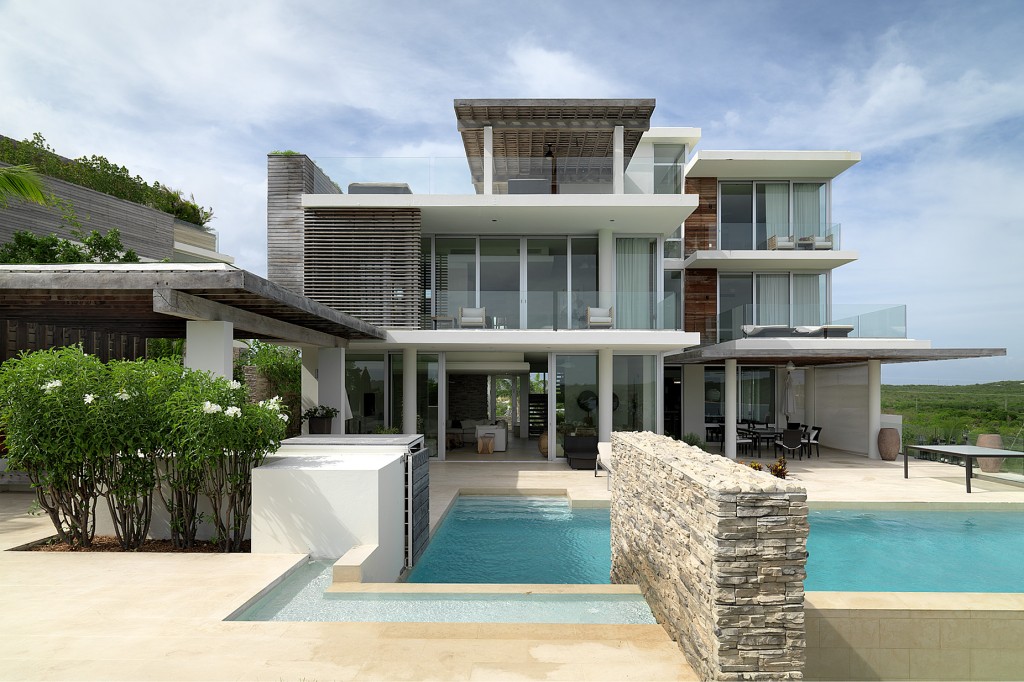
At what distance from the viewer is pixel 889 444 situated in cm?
1620

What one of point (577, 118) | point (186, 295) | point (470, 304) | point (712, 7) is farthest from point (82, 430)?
point (712, 7)

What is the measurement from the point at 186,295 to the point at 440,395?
29.4 ft

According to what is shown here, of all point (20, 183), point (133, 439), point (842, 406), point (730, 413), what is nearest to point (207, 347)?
point (133, 439)

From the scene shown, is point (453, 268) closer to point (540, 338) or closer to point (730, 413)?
point (540, 338)

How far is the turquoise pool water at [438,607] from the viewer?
15.5 feet

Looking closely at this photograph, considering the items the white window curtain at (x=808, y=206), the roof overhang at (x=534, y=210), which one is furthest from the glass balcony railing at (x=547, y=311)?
the white window curtain at (x=808, y=206)

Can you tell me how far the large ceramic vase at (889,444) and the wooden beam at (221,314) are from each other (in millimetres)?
15892

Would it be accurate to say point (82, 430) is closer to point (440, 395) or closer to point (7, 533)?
point (7, 533)

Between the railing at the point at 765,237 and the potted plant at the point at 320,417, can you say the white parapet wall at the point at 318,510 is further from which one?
the railing at the point at 765,237

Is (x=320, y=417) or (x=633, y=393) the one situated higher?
(x=633, y=393)

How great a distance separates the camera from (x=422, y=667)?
12.4 ft

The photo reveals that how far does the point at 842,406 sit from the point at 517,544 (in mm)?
14729

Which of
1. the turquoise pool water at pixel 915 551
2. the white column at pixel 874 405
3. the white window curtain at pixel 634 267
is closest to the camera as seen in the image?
the turquoise pool water at pixel 915 551

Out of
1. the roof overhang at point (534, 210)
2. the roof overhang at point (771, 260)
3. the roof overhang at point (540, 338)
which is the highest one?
the roof overhang at point (534, 210)
